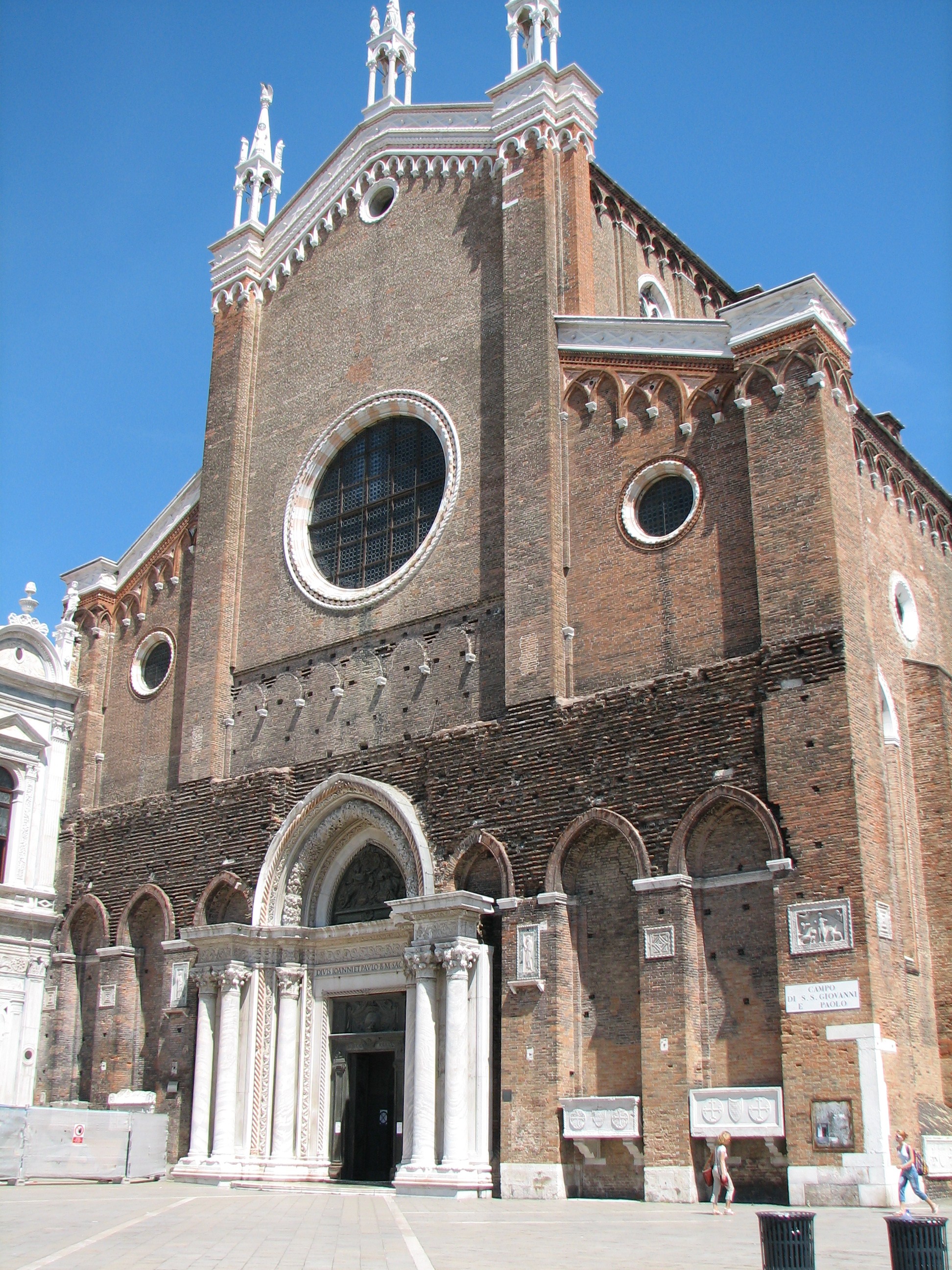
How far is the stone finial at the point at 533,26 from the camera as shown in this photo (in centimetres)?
2269

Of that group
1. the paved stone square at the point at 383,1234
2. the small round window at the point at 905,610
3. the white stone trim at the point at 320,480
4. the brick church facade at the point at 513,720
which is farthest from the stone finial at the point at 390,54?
the paved stone square at the point at 383,1234

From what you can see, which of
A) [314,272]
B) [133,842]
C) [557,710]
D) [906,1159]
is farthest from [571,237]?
[906,1159]

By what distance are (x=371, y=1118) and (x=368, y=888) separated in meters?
3.35

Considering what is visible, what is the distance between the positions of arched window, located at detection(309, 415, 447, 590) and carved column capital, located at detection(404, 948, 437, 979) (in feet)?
21.8

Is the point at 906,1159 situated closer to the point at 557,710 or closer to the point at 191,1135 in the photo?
the point at 557,710

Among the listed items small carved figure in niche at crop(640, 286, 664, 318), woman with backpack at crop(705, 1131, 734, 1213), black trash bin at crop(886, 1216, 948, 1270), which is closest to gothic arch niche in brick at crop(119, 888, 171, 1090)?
woman with backpack at crop(705, 1131, 734, 1213)

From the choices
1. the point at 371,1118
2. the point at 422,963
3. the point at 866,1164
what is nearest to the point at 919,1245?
the point at 866,1164

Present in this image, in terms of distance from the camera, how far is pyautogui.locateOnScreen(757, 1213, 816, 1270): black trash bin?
8.12 metres

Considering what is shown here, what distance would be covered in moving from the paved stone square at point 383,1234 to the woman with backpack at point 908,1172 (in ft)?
1.30

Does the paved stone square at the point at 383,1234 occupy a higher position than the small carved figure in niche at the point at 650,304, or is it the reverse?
the small carved figure in niche at the point at 650,304

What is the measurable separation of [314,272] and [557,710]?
11486mm

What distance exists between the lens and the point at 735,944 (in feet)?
52.3

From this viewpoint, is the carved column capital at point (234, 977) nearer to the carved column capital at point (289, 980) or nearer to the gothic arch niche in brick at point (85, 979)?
the carved column capital at point (289, 980)

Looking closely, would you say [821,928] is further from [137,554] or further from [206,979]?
[137,554]
